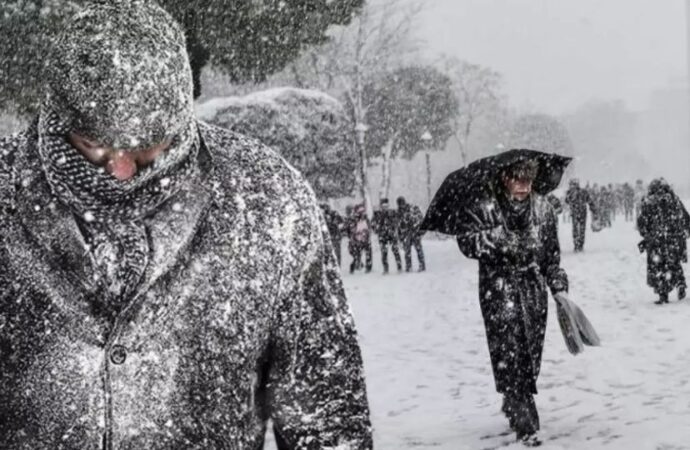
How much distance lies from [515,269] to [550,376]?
239cm

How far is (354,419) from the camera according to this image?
1.54m

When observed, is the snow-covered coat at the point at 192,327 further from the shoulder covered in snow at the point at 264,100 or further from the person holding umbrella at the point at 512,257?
the shoulder covered in snow at the point at 264,100

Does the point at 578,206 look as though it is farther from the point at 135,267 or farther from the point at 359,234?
the point at 135,267

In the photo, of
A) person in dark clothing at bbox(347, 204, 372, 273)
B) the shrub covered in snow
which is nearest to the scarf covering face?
the shrub covered in snow

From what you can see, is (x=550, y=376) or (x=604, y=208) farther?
(x=604, y=208)

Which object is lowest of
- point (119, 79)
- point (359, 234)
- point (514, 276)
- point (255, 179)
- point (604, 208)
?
point (604, 208)

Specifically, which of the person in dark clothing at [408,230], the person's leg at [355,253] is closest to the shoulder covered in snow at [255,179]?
the person in dark clothing at [408,230]

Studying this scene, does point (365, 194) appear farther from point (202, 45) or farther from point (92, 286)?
point (92, 286)

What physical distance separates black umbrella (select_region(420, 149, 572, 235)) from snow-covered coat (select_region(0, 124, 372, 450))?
4346 mm

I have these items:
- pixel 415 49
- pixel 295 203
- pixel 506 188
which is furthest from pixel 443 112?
pixel 295 203

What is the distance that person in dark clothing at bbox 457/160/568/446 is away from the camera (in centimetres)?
577

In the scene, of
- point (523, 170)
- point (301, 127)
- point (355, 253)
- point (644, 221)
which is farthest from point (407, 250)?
point (523, 170)

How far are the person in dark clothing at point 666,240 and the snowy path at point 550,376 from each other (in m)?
0.34

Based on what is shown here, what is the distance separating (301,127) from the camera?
20.8 metres
